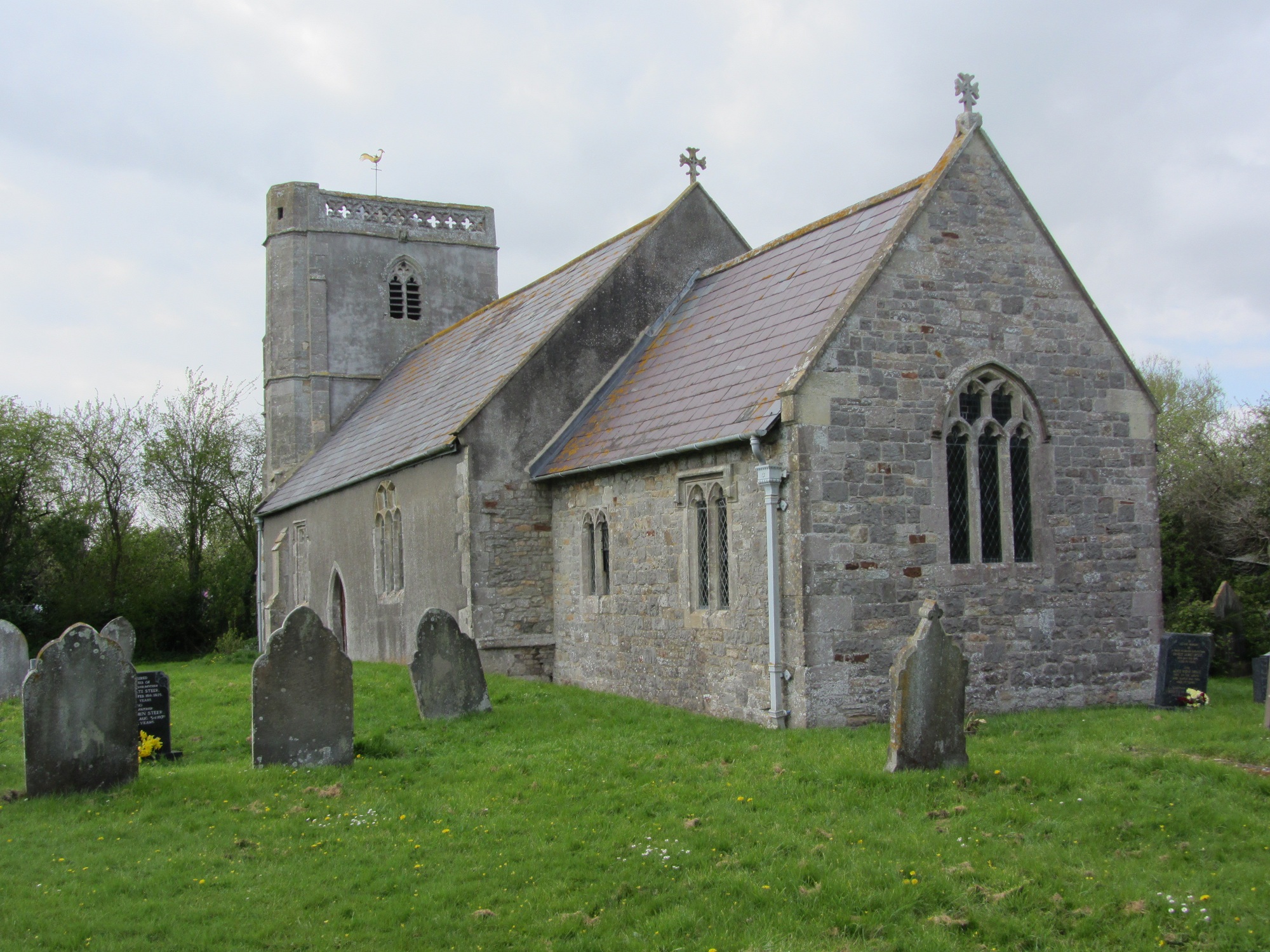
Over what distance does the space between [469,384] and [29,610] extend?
65.4 feet

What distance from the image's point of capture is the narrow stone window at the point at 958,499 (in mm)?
12961

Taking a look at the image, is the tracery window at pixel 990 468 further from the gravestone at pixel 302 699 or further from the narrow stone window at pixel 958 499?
the gravestone at pixel 302 699

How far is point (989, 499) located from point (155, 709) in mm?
9643

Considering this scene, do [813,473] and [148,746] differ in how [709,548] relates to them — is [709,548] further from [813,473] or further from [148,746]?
[148,746]

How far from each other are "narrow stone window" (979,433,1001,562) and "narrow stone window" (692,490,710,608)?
330cm

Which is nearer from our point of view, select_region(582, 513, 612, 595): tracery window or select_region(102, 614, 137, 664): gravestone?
select_region(582, 513, 612, 595): tracery window

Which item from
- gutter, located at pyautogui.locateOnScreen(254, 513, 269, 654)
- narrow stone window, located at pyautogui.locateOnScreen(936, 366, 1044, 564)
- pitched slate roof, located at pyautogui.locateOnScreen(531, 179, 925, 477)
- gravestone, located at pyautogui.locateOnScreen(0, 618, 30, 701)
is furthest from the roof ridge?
gutter, located at pyautogui.locateOnScreen(254, 513, 269, 654)

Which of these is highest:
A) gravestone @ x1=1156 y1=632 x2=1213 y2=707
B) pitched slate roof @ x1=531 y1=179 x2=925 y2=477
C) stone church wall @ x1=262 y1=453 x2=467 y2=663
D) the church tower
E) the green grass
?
the church tower

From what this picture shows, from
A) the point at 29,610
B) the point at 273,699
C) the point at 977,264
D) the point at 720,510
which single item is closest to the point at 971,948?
the point at 273,699

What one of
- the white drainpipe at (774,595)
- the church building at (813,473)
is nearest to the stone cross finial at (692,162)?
the church building at (813,473)

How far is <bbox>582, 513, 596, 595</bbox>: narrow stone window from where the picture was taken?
650 inches

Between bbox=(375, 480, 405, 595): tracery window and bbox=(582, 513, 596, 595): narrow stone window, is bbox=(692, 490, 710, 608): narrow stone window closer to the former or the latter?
bbox=(582, 513, 596, 595): narrow stone window

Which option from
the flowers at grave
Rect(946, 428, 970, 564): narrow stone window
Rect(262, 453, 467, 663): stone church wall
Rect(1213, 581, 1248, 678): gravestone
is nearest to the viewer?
the flowers at grave

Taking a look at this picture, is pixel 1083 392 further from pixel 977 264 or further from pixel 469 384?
pixel 469 384
